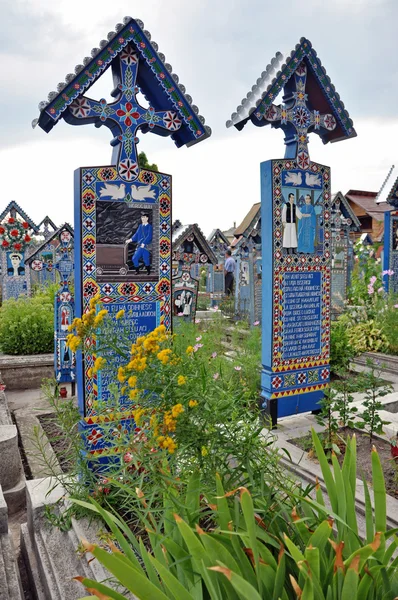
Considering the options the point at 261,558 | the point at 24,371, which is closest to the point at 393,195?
the point at 24,371

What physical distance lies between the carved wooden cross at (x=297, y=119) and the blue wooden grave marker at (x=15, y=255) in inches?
351

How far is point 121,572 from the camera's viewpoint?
65.0 inches

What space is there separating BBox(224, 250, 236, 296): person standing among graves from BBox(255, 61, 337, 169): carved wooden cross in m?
10.4

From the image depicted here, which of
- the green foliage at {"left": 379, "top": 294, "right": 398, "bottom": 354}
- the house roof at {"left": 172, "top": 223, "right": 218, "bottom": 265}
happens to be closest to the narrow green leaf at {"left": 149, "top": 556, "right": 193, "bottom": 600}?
the green foliage at {"left": 379, "top": 294, "right": 398, "bottom": 354}

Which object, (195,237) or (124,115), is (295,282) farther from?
(195,237)

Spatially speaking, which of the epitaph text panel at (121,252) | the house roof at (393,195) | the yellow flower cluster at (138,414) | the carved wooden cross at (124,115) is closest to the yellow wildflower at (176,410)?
the yellow flower cluster at (138,414)

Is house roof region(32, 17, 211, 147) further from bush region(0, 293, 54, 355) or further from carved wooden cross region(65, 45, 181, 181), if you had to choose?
bush region(0, 293, 54, 355)

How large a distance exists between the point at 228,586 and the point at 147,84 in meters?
3.69

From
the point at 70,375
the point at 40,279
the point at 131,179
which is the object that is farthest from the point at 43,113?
the point at 40,279

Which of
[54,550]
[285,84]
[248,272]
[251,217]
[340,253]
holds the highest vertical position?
[251,217]

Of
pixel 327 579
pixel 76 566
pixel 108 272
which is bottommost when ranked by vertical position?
pixel 76 566

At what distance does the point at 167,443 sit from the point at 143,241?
6.73 feet

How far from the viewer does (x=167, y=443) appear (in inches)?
88.6

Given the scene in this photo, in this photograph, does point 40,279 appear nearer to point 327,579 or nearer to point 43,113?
point 43,113
